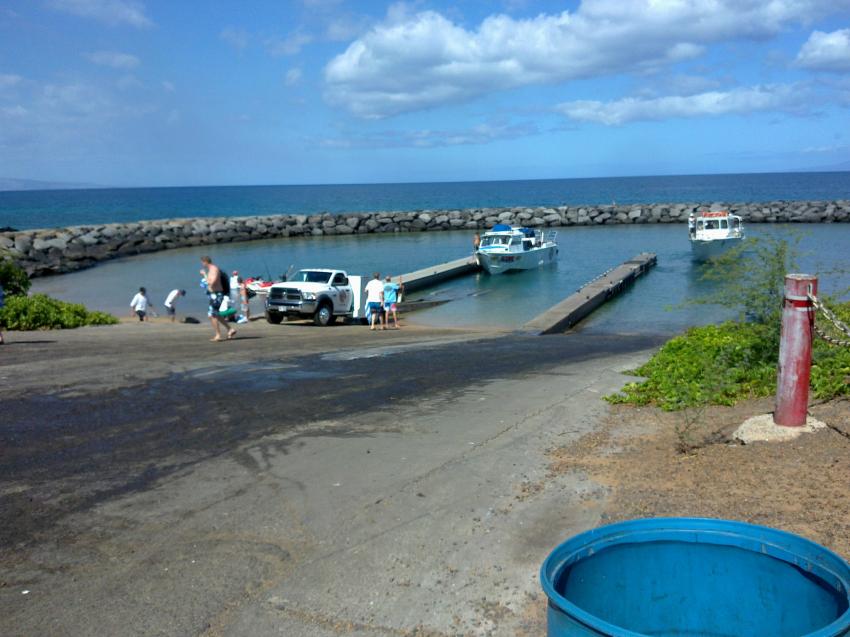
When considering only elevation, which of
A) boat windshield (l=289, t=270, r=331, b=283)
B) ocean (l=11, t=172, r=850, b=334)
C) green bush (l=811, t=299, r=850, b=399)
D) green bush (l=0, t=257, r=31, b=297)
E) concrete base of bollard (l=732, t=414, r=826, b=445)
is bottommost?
ocean (l=11, t=172, r=850, b=334)

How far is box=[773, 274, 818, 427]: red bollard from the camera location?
6402 mm

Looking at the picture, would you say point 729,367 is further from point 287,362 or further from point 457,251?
point 457,251

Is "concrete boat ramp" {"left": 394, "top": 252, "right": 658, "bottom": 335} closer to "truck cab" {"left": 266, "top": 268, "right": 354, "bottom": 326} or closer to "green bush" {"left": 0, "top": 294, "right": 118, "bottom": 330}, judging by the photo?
"truck cab" {"left": 266, "top": 268, "right": 354, "bottom": 326}

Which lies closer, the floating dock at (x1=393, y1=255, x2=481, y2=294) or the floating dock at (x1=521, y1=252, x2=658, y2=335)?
the floating dock at (x1=521, y1=252, x2=658, y2=335)

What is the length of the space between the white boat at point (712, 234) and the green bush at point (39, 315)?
3651 centimetres

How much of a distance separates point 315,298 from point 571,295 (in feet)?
47.8

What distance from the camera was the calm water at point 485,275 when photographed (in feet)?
103

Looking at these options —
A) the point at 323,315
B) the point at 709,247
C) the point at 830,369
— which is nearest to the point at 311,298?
the point at 323,315

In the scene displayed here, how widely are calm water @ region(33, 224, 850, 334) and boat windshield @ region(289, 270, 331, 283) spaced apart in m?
5.16

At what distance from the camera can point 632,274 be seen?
41.7 metres

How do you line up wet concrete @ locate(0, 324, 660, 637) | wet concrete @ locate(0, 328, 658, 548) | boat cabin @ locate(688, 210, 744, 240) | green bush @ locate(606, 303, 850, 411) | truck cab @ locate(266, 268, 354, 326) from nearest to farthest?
1. wet concrete @ locate(0, 324, 660, 637)
2. wet concrete @ locate(0, 328, 658, 548)
3. green bush @ locate(606, 303, 850, 411)
4. truck cab @ locate(266, 268, 354, 326)
5. boat cabin @ locate(688, 210, 744, 240)

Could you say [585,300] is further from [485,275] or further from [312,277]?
[485,275]

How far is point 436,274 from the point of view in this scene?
4206 cm

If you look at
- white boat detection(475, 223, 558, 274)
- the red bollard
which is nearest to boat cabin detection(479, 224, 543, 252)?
white boat detection(475, 223, 558, 274)
